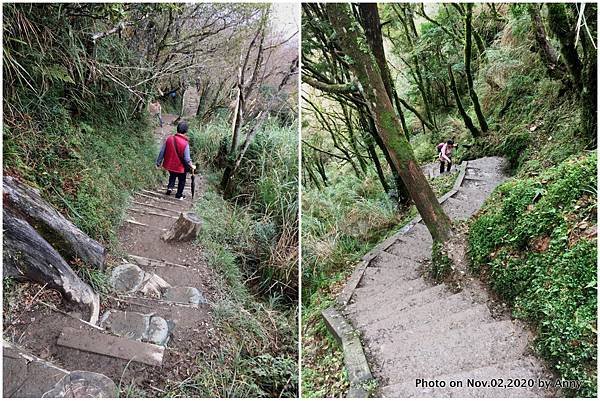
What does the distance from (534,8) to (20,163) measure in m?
5.94

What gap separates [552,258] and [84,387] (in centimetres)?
271

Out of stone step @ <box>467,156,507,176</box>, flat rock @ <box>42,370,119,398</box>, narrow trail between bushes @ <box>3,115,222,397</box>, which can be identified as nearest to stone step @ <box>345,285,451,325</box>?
narrow trail between bushes @ <box>3,115,222,397</box>

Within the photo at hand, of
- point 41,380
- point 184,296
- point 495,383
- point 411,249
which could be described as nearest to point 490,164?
point 411,249

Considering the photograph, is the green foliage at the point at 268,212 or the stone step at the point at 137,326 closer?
the stone step at the point at 137,326

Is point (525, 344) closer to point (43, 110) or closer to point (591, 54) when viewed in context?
point (591, 54)

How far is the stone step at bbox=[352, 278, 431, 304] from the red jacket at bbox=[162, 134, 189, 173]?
265cm

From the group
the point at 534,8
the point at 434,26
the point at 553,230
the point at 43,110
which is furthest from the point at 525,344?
the point at 434,26

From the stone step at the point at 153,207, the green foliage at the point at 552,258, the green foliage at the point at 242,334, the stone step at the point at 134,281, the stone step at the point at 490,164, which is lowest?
the green foliage at the point at 242,334

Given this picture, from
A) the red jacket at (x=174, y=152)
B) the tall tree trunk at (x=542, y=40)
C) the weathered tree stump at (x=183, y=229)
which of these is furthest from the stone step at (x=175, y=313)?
the tall tree trunk at (x=542, y=40)

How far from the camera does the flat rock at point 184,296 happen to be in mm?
2662

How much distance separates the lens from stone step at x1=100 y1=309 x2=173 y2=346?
2102 millimetres

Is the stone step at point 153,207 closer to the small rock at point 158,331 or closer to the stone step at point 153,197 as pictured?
the stone step at point 153,197

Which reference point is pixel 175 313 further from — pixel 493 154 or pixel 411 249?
pixel 493 154

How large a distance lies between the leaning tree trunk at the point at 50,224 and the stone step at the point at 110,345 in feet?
1.91
